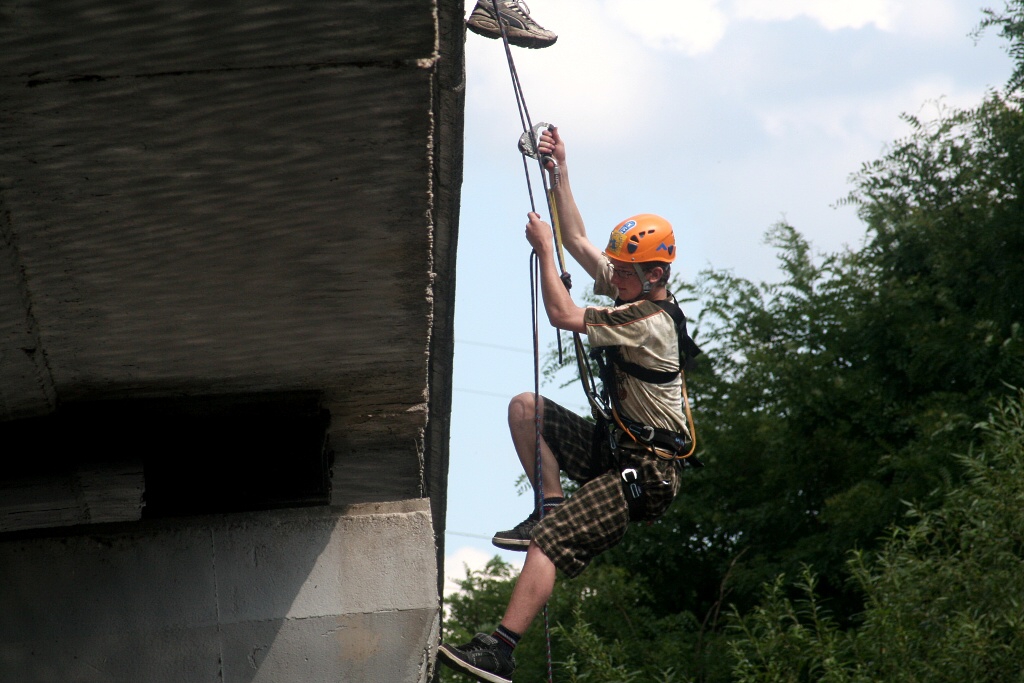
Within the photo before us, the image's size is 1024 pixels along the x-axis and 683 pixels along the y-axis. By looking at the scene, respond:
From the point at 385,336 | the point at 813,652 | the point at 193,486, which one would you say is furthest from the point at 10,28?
the point at 813,652

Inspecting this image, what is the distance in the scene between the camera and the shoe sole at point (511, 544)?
5.40 m

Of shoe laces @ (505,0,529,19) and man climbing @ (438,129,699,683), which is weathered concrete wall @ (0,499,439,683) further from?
shoe laces @ (505,0,529,19)

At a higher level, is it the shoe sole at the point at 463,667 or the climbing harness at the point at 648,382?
the climbing harness at the point at 648,382

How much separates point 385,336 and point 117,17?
1.21 meters

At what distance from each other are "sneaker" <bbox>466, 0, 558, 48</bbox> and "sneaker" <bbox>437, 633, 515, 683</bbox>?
2.47m

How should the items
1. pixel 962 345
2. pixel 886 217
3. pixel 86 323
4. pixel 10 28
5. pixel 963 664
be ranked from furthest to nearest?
pixel 886 217, pixel 962 345, pixel 963 664, pixel 86 323, pixel 10 28

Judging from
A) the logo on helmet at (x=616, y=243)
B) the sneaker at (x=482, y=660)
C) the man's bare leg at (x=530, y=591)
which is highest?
the logo on helmet at (x=616, y=243)

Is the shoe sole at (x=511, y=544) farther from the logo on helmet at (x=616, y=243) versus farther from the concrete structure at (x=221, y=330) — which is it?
the logo on helmet at (x=616, y=243)

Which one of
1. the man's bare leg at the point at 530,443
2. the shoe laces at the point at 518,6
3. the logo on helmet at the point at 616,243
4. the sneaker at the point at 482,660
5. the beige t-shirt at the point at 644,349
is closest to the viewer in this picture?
the sneaker at the point at 482,660

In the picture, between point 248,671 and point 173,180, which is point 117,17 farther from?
point 248,671

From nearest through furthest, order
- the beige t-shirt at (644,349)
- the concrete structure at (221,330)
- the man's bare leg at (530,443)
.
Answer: the concrete structure at (221,330) < the beige t-shirt at (644,349) < the man's bare leg at (530,443)

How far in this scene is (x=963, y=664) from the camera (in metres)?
11.0

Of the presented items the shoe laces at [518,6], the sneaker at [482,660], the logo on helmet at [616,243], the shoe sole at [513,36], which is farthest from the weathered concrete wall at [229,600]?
the shoe laces at [518,6]

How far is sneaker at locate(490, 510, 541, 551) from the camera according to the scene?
17.7 feet
